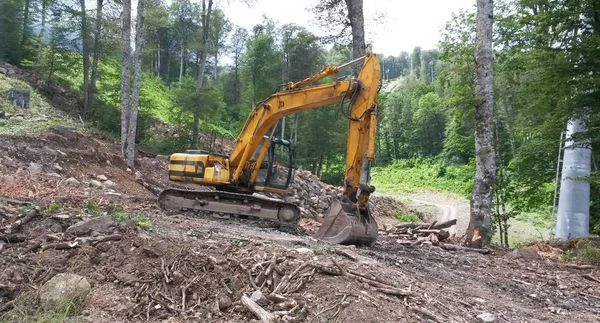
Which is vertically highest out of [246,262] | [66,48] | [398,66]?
[398,66]

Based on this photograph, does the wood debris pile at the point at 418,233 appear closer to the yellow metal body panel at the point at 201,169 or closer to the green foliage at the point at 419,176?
the yellow metal body panel at the point at 201,169

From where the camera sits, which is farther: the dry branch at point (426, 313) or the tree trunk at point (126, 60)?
the tree trunk at point (126, 60)

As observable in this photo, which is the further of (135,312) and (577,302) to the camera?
(577,302)

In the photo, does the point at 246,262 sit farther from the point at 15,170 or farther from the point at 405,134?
the point at 405,134

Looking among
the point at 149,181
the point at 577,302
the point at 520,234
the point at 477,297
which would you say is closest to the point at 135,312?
the point at 477,297

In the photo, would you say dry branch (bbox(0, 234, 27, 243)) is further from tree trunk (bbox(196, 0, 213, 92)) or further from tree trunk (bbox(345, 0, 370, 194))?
tree trunk (bbox(196, 0, 213, 92))

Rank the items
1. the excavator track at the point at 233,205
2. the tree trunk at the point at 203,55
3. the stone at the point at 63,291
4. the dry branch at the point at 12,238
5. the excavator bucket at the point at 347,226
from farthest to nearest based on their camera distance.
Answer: the tree trunk at the point at 203,55 < the excavator track at the point at 233,205 < the excavator bucket at the point at 347,226 < the dry branch at the point at 12,238 < the stone at the point at 63,291

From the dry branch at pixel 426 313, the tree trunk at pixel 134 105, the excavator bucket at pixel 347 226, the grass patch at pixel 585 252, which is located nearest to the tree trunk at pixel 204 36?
the tree trunk at pixel 134 105

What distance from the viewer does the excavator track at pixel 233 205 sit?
1066cm

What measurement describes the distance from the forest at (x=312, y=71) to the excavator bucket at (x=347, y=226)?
339 cm

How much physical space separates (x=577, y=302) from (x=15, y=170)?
423 inches

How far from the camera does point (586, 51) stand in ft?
29.6

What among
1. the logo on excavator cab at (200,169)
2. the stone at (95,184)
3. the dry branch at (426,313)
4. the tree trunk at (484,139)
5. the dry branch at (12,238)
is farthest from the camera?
the stone at (95,184)

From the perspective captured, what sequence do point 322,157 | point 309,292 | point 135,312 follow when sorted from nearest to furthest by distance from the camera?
point 135,312
point 309,292
point 322,157
